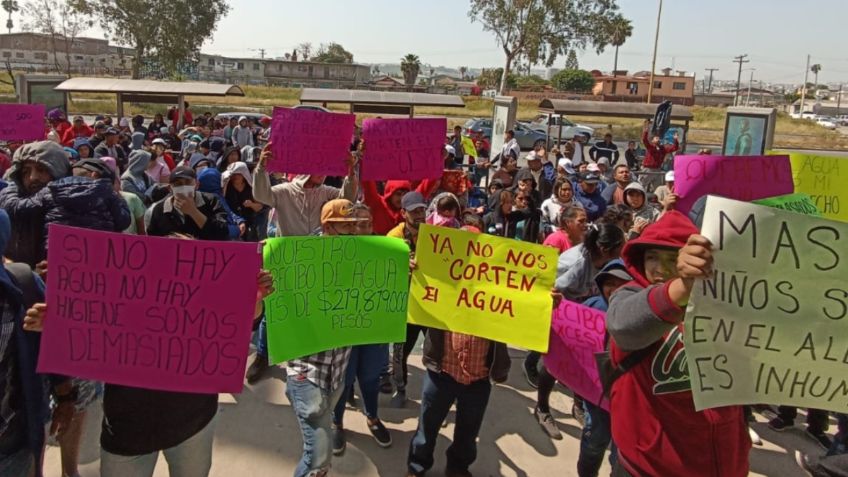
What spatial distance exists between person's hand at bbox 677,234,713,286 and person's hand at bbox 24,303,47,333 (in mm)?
2142

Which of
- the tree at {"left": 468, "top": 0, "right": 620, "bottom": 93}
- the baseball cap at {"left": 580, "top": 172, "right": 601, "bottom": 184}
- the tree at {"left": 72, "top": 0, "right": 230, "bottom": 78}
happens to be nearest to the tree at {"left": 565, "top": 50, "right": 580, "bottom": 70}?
the tree at {"left": 468, "top": 0, "right": 620, "bottom": 93}

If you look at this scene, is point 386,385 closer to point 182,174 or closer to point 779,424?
point 182,174

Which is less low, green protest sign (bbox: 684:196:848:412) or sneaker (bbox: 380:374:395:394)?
green protest sign (bbox: 684:196:848:412)

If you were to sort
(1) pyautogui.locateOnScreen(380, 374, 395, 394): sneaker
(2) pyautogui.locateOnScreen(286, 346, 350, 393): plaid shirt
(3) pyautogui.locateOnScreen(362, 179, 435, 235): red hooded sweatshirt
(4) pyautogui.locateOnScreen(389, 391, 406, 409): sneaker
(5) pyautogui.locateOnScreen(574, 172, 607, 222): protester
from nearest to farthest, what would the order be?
(2) pyautogui.locateOnScreen(286, 346, 350, 393): plaid shirt < (4) pyautogui.locateOnScreen(389, 391, 406, 409): sneaker < (1) pyautogui.locateOnScreen(380, 374, 395, 394): sneaker < (3) pyautogui.locateOnScreen(362, 179, 435, 235): red hooded sweatshirt < (5) pyautogui.locateOnScreen(574, 172, 607, 222): protester

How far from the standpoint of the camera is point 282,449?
3754 mm

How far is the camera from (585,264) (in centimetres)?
392

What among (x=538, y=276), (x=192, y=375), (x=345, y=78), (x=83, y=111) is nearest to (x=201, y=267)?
(x=192, y=375)

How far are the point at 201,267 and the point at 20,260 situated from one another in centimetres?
190

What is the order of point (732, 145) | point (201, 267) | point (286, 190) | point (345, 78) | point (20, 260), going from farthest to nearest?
1. point (345, 78)
2. point (732, 145)
3. point (286, 190)
4. point (20, 260)
5. point (201, 267)

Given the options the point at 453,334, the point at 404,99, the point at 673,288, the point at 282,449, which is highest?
the point at 404,99

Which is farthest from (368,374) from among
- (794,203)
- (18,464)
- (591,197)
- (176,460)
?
(591,197)

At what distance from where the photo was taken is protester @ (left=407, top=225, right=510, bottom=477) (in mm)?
3164

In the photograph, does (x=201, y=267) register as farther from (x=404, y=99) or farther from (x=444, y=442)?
(x=404, y=99)

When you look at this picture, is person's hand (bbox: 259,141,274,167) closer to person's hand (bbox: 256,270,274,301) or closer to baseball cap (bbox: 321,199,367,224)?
baseball cap (bbox: 321,199,367,224)
